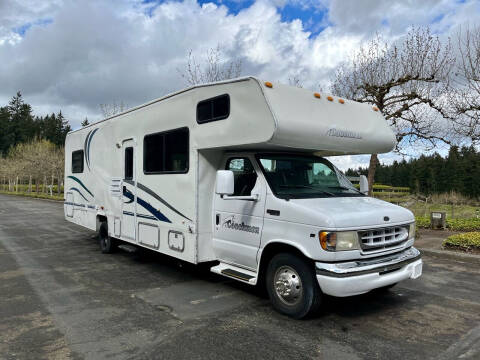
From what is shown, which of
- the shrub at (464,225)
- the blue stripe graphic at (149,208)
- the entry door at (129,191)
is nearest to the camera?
the blue stripe graphic at (149,208)

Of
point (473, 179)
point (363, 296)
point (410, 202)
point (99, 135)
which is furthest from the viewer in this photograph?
point (473, 179)

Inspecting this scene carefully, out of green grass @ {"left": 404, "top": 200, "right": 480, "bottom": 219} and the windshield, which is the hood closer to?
the windshield

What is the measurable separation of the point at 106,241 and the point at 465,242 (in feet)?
26.7

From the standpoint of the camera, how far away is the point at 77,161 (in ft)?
35.0

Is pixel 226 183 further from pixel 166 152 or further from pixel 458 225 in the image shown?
pixel 458 225

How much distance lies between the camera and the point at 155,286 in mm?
6359

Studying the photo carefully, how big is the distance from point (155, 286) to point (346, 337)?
10.8 feet

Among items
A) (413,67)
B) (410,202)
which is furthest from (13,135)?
(413,67)

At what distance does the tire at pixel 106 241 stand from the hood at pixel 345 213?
5.60 m

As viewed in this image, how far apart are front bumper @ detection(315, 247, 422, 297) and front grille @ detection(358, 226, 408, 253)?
0.15 m

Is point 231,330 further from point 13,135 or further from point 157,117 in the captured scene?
point 13,135

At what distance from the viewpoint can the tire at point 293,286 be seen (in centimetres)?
458

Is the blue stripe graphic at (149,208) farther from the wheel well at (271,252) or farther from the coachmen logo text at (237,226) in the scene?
the wheel well at (271,252)

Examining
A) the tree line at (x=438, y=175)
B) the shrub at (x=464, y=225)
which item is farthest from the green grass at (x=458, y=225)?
the tree line at (x=438, y=175)
